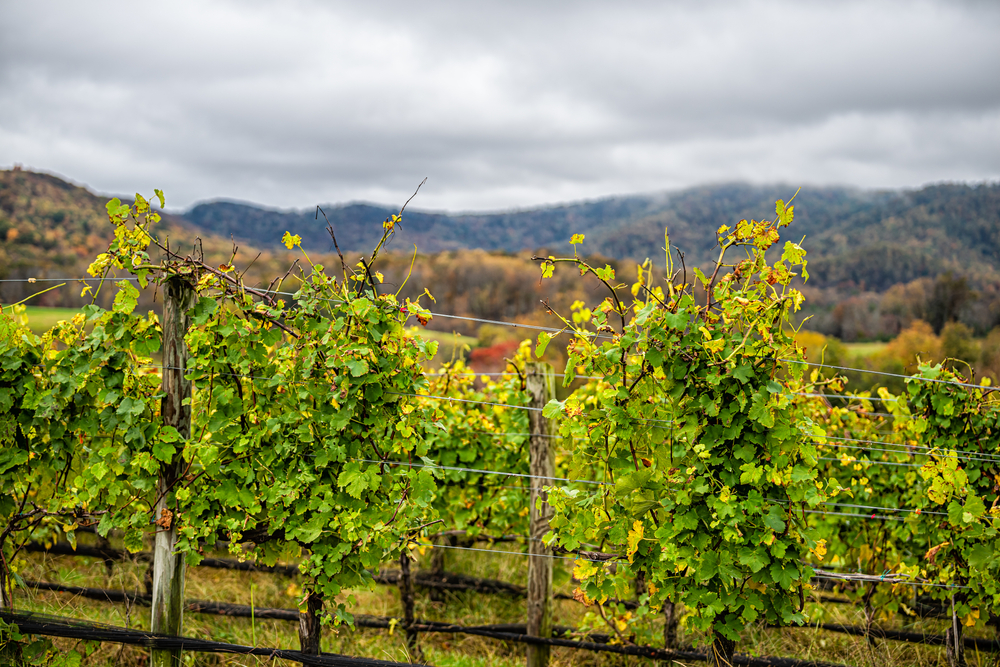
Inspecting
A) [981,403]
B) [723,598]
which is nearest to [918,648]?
[981,403]

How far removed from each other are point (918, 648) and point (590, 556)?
314 centimetres

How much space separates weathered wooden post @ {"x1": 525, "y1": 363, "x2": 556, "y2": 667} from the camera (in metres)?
4.11

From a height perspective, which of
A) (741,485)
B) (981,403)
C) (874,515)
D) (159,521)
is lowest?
(874,515)

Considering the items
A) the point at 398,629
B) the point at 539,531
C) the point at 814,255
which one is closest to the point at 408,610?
the point at 398,629

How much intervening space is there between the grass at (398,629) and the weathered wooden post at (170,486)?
0.87ft

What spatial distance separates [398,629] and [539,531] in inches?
68.7

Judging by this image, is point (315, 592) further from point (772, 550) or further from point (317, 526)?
point (772, 550)

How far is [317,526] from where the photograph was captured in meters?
3.20

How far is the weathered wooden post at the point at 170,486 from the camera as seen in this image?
3.38 meters

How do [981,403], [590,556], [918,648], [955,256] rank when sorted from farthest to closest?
[955,256], [918,648], [981,403], [590,556]

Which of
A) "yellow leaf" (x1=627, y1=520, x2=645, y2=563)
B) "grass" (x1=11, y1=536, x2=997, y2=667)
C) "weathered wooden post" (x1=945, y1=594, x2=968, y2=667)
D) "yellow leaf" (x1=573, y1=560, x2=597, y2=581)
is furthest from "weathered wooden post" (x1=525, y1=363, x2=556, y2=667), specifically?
"weathered wooden post" (x1=945, y1=594, x2=968, y2=667)

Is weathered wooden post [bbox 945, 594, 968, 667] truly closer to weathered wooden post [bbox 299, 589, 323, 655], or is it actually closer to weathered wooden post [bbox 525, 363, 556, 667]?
weathered wooden post [bbox 525, 363, 556, 667]

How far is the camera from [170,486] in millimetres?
3412

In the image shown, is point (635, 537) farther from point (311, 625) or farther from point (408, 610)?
point (408, 610)
